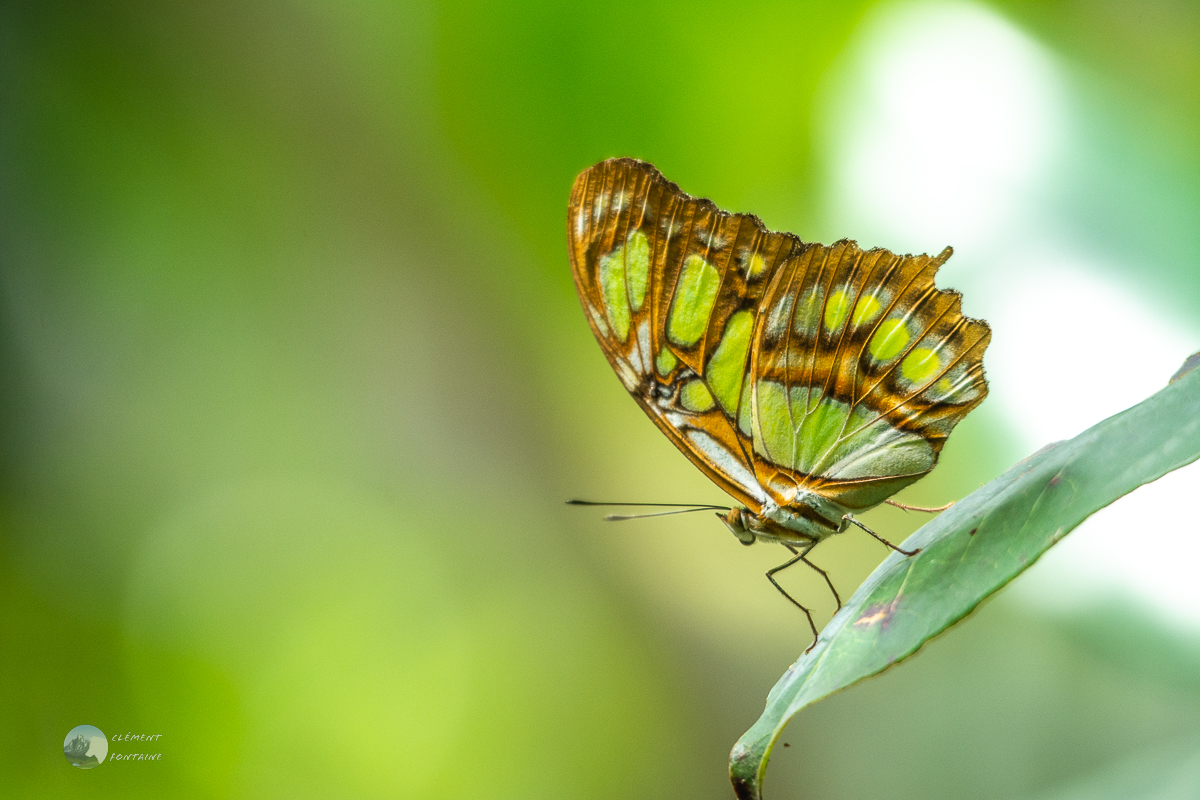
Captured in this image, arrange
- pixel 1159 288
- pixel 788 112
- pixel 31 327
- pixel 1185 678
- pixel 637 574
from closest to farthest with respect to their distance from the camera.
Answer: pixel 1185 678
pixel 1159 288
pixel 788 112
pixel 31 327
pixel 637 574

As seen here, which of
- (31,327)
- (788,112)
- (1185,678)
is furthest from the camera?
(31,327)

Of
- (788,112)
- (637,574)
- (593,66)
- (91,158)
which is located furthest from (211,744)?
(788,112)

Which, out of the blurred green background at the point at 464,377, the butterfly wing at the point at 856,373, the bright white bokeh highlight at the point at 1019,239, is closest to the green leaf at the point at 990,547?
the butterfly wing at the point at 856,373

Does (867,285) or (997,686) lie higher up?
(867,285)

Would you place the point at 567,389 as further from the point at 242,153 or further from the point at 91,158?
the point at 91,158

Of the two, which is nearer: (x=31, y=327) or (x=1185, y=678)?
(x=1185, y=678)

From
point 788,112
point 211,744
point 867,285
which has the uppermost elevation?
point 788,112
